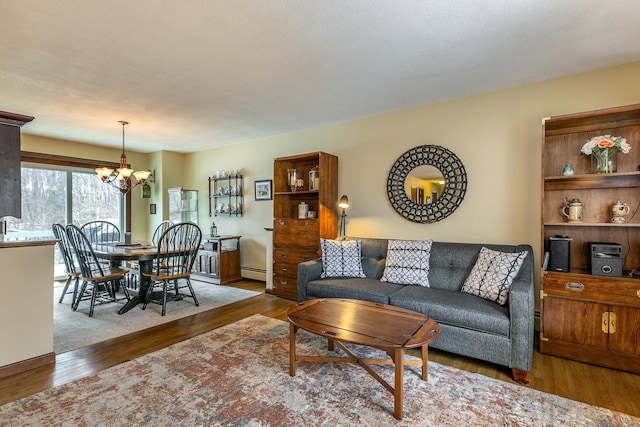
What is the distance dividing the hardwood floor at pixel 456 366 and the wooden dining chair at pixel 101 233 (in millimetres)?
2777

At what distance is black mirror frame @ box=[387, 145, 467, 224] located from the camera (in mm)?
3479

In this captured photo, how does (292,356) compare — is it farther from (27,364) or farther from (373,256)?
(27,364)

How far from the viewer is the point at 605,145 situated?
2.49 m

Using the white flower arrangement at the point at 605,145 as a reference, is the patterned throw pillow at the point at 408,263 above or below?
below

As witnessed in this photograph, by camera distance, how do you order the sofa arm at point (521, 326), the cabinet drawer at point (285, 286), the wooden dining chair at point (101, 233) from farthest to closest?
the wooden dining chair at point (101, 233) → the cabinet drawer at point (285, 286) → the sofa arm at point (521, 326)

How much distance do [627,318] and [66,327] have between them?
16.7 ft

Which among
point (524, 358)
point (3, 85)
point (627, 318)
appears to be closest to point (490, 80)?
point (627, 318)

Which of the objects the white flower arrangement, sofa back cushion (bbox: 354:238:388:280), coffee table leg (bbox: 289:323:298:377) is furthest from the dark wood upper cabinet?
the white flower arrangement

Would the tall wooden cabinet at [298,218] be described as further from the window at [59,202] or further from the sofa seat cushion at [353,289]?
the window at [59,202]

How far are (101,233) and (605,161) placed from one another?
6692 mm

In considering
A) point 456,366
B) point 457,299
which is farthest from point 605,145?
point 456,366

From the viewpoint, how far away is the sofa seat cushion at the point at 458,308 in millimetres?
2361

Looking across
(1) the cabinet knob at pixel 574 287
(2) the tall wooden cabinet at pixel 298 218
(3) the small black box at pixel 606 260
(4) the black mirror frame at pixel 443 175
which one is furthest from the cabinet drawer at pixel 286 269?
(3) the small black box at pixel 606 260

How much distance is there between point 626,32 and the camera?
221cm
